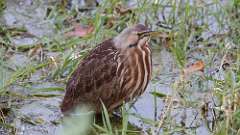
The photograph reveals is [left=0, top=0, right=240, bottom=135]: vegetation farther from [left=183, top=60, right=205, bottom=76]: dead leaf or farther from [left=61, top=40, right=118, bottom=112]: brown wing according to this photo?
[left=61, top=40, right=118, bottom=112]: brown wing

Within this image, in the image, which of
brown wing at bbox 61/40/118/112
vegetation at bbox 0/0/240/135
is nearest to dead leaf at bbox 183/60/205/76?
vegetation at bbox 0/0/240/135

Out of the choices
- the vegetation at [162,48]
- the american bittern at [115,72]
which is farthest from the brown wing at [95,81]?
the vegetation at [162,48]

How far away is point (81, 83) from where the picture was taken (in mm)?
5855

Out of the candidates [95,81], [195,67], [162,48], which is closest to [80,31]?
[162,48]

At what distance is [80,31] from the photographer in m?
7.39

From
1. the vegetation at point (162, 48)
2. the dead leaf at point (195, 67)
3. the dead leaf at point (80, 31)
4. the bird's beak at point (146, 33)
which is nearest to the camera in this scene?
the bird's beak at point (146, 33)

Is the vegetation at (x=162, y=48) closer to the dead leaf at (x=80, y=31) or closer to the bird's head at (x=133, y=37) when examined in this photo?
the dead leaf at (x=80, y=31)

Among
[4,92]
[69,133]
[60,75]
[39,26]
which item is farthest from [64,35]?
[69,133]

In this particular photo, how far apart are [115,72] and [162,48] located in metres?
1.36

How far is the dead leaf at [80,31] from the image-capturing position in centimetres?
729

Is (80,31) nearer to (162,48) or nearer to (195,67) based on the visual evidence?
(162,48)

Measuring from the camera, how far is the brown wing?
5805mm

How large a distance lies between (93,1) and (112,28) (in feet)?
3.08

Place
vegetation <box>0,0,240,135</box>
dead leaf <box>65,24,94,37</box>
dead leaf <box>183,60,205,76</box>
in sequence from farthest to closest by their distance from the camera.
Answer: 1. dead leaf <box>65,24,94,37</box>
2. dead leaf <box>183,60,205,76</box>
3. vegetation <box>0,0,240,135</box>
